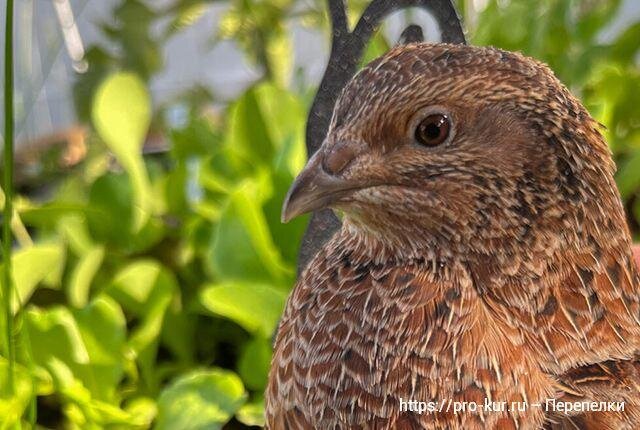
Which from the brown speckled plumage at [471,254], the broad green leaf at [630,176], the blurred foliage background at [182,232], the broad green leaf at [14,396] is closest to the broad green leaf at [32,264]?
the blurred foliage background at [182,232]

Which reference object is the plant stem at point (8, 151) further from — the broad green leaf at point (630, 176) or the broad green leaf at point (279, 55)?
the broad green leaf at point (279, 55)

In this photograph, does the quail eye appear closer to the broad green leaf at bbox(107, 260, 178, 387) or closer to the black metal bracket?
the black metal bracket

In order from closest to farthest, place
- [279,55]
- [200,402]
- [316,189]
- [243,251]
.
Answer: [316,189] < [200,402] < [243,251] < [279,55]

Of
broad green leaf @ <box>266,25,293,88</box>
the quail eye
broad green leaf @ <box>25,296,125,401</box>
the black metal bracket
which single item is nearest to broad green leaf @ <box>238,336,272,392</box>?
broad green leaf @ <box>25,296,125,401</box>

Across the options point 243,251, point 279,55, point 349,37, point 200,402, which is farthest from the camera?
point 279,55

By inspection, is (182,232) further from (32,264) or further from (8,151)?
(8,151)

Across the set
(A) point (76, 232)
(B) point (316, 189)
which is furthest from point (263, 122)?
(B) point (316, 189)
